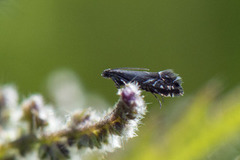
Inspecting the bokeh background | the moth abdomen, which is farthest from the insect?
the bokeh background

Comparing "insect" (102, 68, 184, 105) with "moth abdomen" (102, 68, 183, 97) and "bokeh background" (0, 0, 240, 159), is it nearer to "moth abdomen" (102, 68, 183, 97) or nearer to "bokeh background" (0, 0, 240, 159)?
"moth abdomen" (102, 68, 183, 97)

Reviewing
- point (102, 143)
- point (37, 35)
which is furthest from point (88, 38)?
point (102, 143)

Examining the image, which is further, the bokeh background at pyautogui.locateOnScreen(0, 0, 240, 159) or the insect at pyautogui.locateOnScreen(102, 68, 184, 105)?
the bokeh background at pyautogui.locateOnScreen(0, 0, 240, 159)

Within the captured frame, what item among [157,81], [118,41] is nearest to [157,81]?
[157,81]

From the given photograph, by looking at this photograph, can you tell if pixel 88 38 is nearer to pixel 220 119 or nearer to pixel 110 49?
pixel 110 49

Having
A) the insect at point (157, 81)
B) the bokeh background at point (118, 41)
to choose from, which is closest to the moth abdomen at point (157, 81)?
the insect at point (157, 81)

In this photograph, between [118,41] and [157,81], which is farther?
[118,41]

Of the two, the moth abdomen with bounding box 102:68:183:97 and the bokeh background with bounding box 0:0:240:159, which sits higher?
the bokeh background with bounding box 0:0:240:159

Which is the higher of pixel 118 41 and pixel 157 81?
pixel 118 41

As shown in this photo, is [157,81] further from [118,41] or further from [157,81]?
[118,41]
